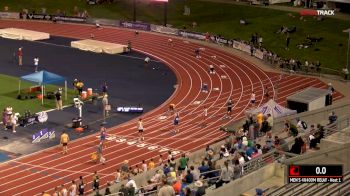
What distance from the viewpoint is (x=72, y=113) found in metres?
42.7

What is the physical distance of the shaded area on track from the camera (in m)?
39.4

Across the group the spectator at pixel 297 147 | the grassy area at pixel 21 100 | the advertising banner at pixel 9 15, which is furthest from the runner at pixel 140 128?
the advertising banner at pixel 9 15

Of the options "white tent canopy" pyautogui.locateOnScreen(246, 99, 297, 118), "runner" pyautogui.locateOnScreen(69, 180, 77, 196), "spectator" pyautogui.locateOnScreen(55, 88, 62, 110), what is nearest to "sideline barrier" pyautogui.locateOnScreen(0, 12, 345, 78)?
"white tent canopy" pyautogui.locateOnScreen(246, 99, 297, 118)

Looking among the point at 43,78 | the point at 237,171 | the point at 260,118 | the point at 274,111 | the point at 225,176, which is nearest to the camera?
the point at 225,176

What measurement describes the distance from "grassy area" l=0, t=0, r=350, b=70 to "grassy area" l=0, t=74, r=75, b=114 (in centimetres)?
2456

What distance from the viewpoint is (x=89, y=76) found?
52375 mm

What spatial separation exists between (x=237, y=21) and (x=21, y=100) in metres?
34.4

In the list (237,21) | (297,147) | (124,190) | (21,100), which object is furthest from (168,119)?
(237,21)

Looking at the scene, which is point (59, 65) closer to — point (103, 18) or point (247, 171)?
point (103, 18)

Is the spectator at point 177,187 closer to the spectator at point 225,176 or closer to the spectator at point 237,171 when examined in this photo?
the spectator at point 225,176

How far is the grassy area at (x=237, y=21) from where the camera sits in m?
63.8

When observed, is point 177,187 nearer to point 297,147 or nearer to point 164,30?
point 297,147

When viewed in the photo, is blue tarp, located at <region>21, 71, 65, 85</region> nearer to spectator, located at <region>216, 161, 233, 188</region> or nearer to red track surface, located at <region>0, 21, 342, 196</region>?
red track surface, located at <region>0, 21, 342, 196</region>

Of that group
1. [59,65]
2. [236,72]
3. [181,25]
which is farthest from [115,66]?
[181,25]
